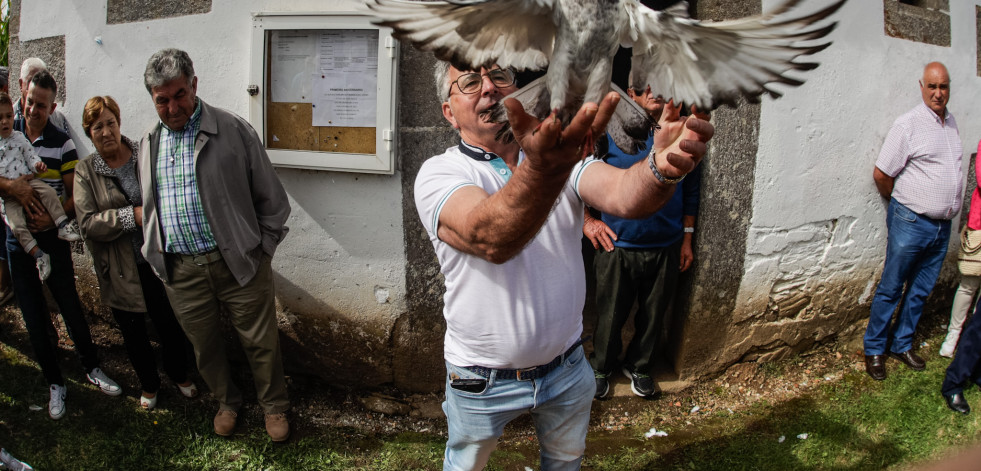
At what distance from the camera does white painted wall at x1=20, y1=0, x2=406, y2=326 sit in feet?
12.1

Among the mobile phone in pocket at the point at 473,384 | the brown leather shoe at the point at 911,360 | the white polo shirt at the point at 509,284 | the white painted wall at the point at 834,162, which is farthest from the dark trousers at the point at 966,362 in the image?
the mobile phone in pocket at the point at 473,384

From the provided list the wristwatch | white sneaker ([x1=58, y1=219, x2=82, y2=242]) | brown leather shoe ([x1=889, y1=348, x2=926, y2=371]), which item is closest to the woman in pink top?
brown leather shoe ([x1=889, y1=348, x2=926, y2=371])

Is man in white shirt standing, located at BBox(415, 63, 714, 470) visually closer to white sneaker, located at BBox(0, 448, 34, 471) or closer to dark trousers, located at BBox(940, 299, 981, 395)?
white sneaker, located at BBox(0, 448, 34, 471)

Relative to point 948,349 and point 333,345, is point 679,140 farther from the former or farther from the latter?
point 948,349

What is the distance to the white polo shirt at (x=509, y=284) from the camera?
6.44 feet

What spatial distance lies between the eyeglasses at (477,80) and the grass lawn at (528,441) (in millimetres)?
2262

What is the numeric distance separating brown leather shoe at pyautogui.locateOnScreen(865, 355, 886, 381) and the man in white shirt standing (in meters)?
3.05

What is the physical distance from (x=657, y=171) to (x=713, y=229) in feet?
8.07

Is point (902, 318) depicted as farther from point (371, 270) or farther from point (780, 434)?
point (371, 270)

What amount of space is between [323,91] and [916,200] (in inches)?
159

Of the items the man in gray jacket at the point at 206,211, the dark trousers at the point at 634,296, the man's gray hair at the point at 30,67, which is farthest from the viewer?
the man's gray hair at the point at 30,67

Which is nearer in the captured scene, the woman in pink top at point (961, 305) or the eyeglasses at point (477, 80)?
the eyeglasses at point (477, 80)

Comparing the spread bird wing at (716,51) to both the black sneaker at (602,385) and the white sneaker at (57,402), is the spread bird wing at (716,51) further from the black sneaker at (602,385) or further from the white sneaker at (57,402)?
the white sneaker at (57,402)

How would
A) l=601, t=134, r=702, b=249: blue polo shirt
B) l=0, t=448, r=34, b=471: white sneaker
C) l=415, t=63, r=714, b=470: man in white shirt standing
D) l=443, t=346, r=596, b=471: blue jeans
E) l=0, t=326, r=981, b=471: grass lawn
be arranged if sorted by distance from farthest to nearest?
l=601, t=134, r=702, b=249: blue polo shirt < l=0, t=326, r=981, b=471: grass lawn < l=0, t=448, r=34, b=471: white sneaker < l=443, t=346, r=596, b=471: blue jeans < l=415, t=63, r=714, b=470: man in white shirt standing
